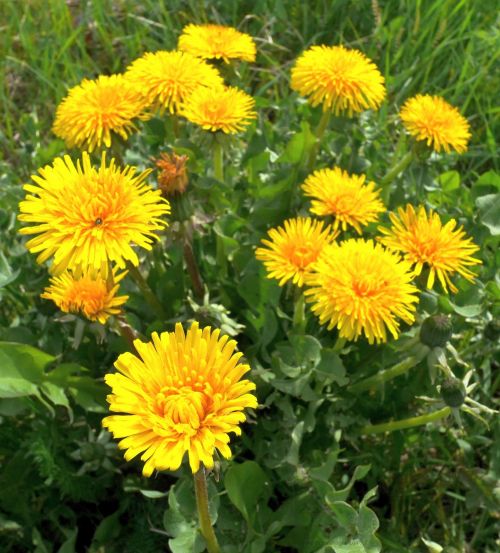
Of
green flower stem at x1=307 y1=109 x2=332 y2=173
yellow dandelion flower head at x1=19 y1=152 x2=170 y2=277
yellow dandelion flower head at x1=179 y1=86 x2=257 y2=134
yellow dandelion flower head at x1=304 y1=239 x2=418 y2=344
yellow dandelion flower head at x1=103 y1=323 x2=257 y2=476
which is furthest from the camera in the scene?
green flower stem at x1=307 y1=109 x2=332 y2=173

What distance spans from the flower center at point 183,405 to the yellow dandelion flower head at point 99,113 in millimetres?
871

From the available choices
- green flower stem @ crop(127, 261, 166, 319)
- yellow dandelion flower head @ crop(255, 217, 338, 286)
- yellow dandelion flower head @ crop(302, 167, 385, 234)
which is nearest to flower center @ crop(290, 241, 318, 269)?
yellow dandelion flower head @ crop(255, 217, 338, 286)

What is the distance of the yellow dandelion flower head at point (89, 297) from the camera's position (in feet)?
4.85

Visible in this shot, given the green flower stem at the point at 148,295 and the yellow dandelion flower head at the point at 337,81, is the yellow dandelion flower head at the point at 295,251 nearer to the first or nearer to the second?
the green flower stem at the point at 148,295

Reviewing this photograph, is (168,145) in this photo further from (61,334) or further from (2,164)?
(61,334)

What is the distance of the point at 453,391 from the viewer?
139 cm

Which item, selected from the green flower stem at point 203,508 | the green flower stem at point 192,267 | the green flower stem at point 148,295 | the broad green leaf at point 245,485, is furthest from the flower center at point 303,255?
the green flower stem at point 203,508

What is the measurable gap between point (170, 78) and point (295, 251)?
63cm

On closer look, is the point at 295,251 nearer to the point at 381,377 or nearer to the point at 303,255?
the point at 303,255

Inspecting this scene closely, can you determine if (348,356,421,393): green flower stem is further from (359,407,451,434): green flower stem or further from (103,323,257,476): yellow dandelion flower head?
(103,323,257,476): yellow dandelion flower head

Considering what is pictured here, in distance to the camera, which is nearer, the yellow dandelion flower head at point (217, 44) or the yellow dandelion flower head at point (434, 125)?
the yellow dandelion flower head at point (434, 125)

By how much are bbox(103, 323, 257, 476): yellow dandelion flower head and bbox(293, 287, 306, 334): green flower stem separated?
61 cm

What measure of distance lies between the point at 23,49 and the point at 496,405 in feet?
8.51

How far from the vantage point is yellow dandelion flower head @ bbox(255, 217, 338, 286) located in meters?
1.54
